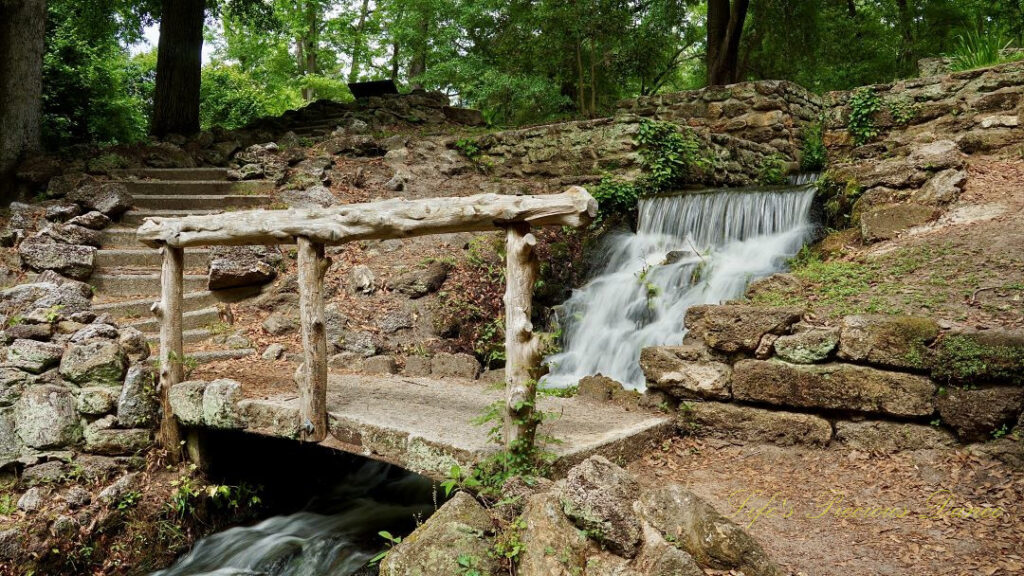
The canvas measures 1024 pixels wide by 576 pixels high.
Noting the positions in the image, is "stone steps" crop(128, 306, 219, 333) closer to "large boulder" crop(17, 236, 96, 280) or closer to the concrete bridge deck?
"large boulder" crop(17, 236, 96, 280)

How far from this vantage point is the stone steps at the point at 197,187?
9859 millimetres

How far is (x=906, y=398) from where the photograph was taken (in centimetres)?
394

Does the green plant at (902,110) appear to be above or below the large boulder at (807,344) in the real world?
above

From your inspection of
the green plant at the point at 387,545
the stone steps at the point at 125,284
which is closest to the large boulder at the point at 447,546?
the green plant at the point at 387,545

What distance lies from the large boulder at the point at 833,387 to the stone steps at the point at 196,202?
7.74 metres

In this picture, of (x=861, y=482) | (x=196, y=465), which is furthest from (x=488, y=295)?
(x=861, y=482)

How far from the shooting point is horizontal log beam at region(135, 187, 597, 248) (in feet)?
12.8

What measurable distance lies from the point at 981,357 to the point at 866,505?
1071 mm

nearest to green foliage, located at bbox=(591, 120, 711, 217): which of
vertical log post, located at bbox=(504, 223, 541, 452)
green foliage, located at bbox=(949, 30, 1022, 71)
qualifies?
green foliage, located at bbox=(949, 30, 1022, 71)

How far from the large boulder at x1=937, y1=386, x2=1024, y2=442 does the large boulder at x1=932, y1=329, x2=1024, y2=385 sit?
0.06 metres

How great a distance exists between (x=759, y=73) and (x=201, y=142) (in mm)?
13225

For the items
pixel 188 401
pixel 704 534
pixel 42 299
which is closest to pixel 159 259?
pixel 42 299

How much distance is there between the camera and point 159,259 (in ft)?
27.9

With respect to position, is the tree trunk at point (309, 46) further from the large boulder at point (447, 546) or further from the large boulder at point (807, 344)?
the large boulder at point (447, 546)
